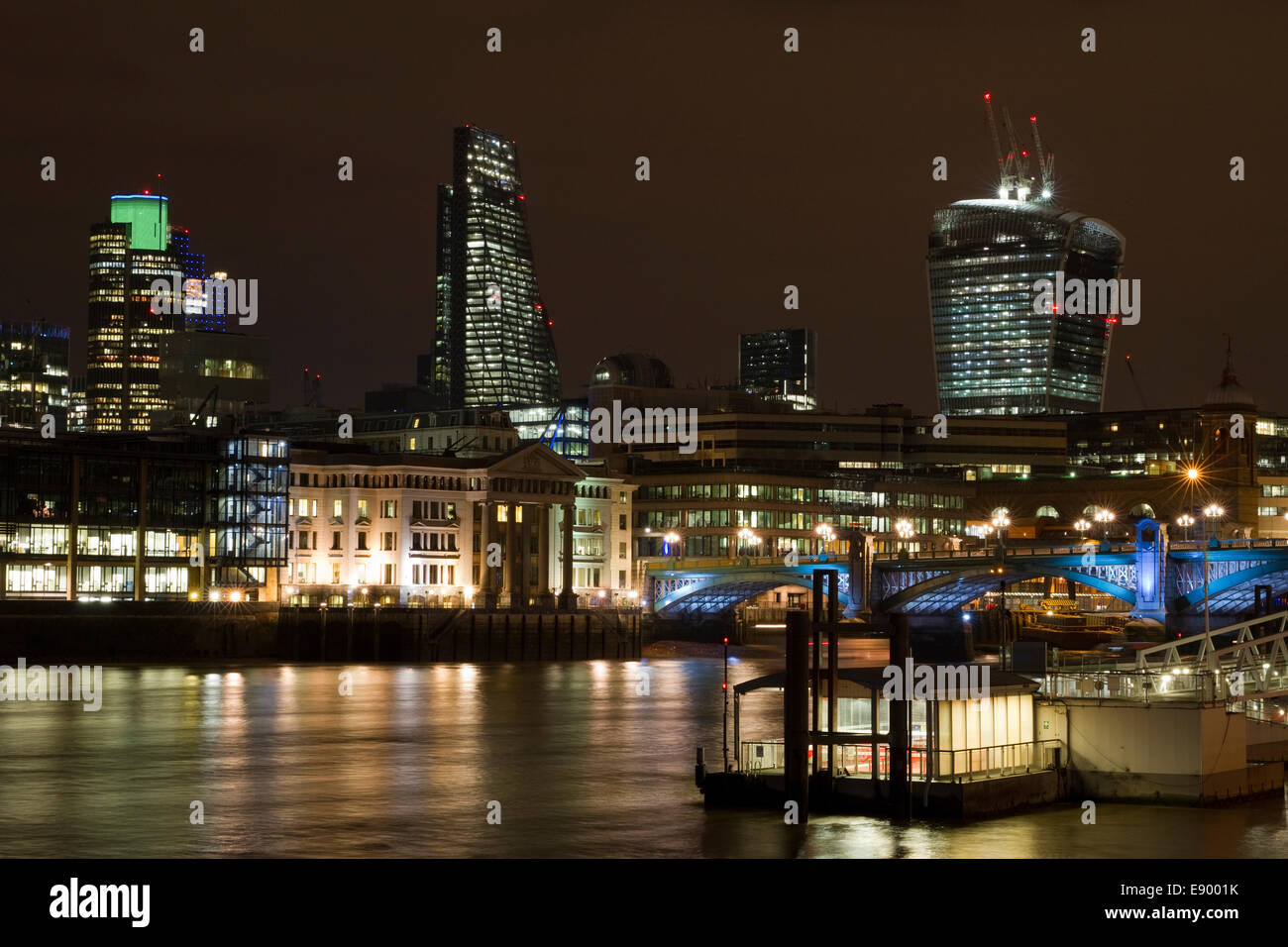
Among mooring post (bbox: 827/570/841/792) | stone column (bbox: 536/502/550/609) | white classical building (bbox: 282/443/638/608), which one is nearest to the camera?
mooring post (bbox: 827/570/841/792)

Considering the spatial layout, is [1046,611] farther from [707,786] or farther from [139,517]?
[707,786]

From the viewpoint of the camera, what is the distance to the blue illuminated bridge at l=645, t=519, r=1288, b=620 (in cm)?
14288

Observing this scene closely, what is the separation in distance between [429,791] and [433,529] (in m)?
113

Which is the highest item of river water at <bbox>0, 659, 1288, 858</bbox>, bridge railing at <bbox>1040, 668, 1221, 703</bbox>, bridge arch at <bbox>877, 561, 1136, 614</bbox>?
bridge railing at <bbox>1040, 668, 1221, 703</bbox>

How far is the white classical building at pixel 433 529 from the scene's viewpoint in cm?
16625

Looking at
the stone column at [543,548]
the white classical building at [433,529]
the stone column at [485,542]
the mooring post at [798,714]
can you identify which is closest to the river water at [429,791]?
the mooring post at [798,714]

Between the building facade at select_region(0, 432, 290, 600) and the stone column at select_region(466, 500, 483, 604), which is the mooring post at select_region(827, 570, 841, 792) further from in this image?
the stone column at select_region(466, 500, 483, 604)

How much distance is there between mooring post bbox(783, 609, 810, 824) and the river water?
0.94 metres

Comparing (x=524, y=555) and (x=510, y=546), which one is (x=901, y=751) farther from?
(x=524, y=555)

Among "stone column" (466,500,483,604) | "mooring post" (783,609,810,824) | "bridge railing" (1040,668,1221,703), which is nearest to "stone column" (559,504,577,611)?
"stone column" (466,500,483,604)

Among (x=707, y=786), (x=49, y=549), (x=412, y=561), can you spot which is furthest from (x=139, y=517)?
(x=707, y=786)

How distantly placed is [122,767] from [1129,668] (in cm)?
3139
